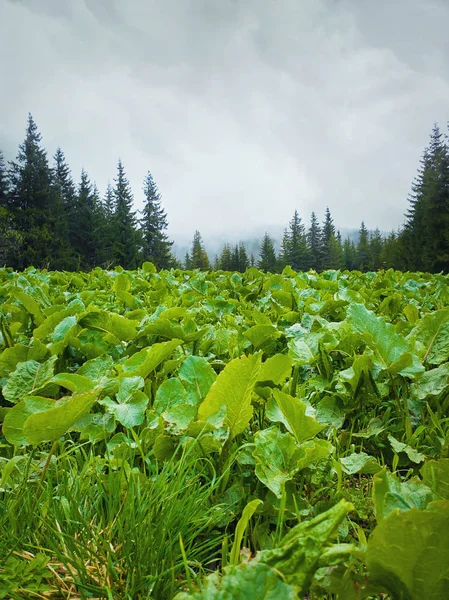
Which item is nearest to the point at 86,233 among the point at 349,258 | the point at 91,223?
the point at 91,223

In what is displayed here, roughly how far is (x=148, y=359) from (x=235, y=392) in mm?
400

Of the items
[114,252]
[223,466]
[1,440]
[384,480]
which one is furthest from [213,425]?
[114,252]

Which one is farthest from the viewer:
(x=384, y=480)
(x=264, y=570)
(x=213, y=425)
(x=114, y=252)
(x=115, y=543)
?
(x=114, y=252)

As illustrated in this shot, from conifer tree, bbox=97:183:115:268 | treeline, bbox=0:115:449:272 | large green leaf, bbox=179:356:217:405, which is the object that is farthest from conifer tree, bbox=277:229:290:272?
large green leaf, bbox=179:356:217:405

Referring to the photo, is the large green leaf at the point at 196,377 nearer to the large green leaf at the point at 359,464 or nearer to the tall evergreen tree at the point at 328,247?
the large green leaf at the point at 359,464

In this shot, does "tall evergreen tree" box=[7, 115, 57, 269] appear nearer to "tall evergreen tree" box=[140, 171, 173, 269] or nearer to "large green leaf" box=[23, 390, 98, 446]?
"tall evergreen tree" box=[140, 171, 173, 269]

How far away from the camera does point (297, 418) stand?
1.00 m

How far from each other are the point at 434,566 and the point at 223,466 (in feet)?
1.98

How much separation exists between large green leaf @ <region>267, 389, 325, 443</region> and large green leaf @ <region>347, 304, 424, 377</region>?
44 cm

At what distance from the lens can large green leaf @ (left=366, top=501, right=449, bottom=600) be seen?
51 centimetres

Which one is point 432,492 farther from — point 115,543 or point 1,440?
point 1,440

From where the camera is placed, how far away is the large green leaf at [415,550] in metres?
0.51

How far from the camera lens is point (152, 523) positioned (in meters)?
0.80

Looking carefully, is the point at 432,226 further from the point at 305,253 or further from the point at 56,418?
the point at 56,418
